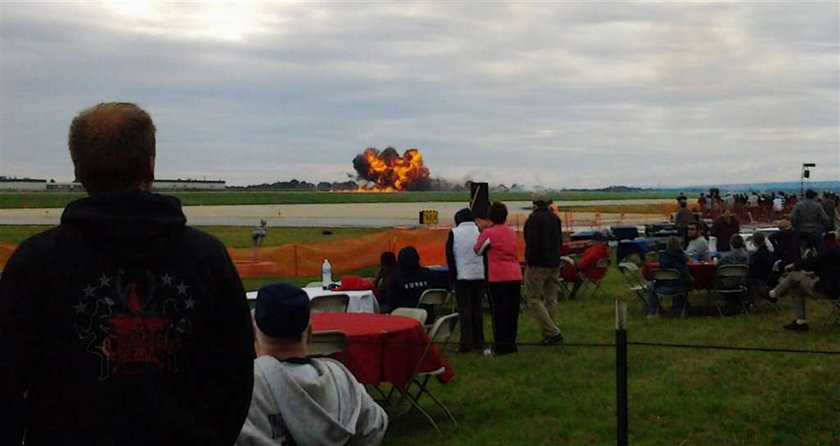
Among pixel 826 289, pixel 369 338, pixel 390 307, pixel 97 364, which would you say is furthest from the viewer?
pixel 826 289

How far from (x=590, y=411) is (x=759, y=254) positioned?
6.72 metres

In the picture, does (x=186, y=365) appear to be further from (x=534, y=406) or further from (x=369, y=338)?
(x=534, y=406)

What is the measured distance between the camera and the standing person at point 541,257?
10562 millimetres

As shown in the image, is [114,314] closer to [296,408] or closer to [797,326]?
[296,408]

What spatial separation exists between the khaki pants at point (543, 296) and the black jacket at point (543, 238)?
125 mm

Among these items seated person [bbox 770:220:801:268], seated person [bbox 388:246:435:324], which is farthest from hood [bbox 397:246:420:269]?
seated person [bbox 770:220:801:268]

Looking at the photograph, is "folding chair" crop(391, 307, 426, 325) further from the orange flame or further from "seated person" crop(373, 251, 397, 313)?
the orange flame

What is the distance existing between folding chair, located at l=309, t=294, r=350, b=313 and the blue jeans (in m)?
5.28

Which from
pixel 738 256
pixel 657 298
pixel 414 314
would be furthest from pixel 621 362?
pixel 738 256

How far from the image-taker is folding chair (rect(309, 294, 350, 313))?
899cm

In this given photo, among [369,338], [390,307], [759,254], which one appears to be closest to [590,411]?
[369,338]

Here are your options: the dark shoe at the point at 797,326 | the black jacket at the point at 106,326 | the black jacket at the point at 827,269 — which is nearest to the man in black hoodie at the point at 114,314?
the black jacket at the point at 106,326

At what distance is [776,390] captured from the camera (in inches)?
322

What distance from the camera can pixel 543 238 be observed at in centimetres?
1065
